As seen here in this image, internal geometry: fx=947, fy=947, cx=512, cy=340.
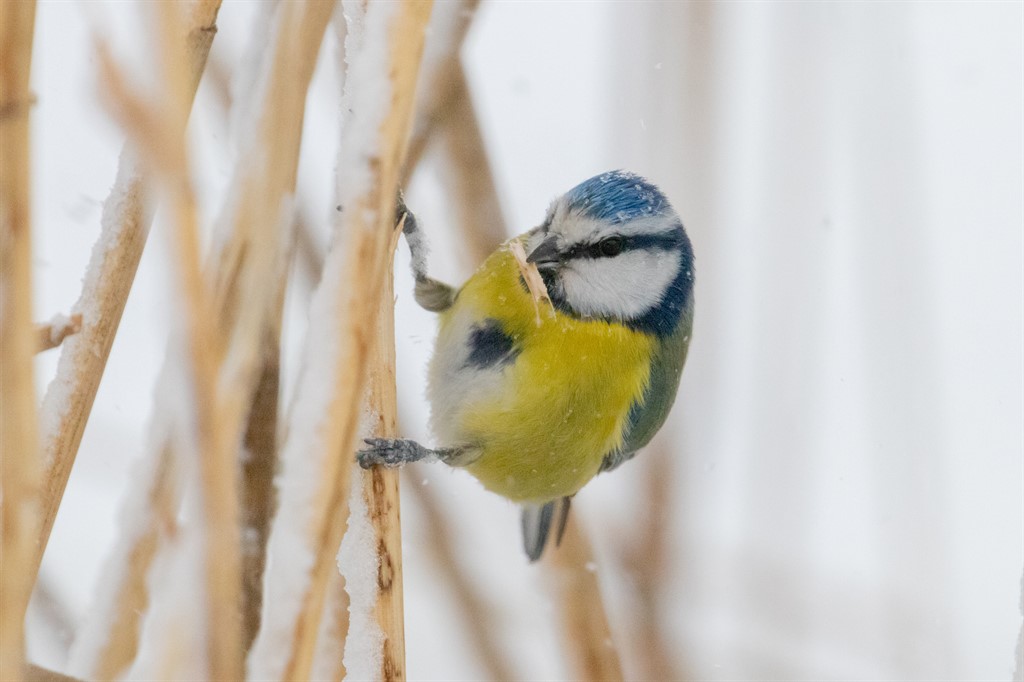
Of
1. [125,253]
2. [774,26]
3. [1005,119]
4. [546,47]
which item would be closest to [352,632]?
[125,253]

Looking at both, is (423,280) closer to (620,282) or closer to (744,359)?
(620,282)

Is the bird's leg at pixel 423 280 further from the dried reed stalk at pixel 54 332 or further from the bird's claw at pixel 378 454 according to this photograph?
the dried reed stalk at pixel 54 332

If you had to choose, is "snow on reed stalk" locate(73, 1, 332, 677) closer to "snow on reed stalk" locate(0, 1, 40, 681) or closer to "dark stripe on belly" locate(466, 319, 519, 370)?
"snow on reed stalk" locate(0, 1, 40, 681)

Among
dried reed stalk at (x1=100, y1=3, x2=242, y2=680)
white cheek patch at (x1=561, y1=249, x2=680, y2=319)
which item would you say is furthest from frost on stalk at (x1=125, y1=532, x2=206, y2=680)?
white cheek patch at (x1=561, y1=249, x2=680, y2=319)

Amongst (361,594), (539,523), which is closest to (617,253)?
(539,523)

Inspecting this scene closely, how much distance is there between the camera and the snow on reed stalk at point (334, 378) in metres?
0.37

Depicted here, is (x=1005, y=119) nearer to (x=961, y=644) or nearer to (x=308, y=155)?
(x=961, y=644)

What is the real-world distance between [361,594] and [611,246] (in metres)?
0.47

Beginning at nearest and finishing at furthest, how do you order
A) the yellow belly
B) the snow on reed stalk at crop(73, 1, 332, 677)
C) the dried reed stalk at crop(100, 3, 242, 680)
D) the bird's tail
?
the dried reed stalk at crop(100, 3, 242, 680), the snow on reed stalk at crop(73, 1, 332, 677), the yellow belly, the bird's tail

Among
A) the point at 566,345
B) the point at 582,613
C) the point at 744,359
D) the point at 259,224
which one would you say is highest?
the point at 259,224

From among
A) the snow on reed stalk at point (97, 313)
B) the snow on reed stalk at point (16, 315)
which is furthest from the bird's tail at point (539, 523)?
the snow on reed stalk at point (16, 315)

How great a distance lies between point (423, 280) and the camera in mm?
896

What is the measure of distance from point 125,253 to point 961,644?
116cm

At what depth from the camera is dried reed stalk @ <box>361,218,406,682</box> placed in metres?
0.49
